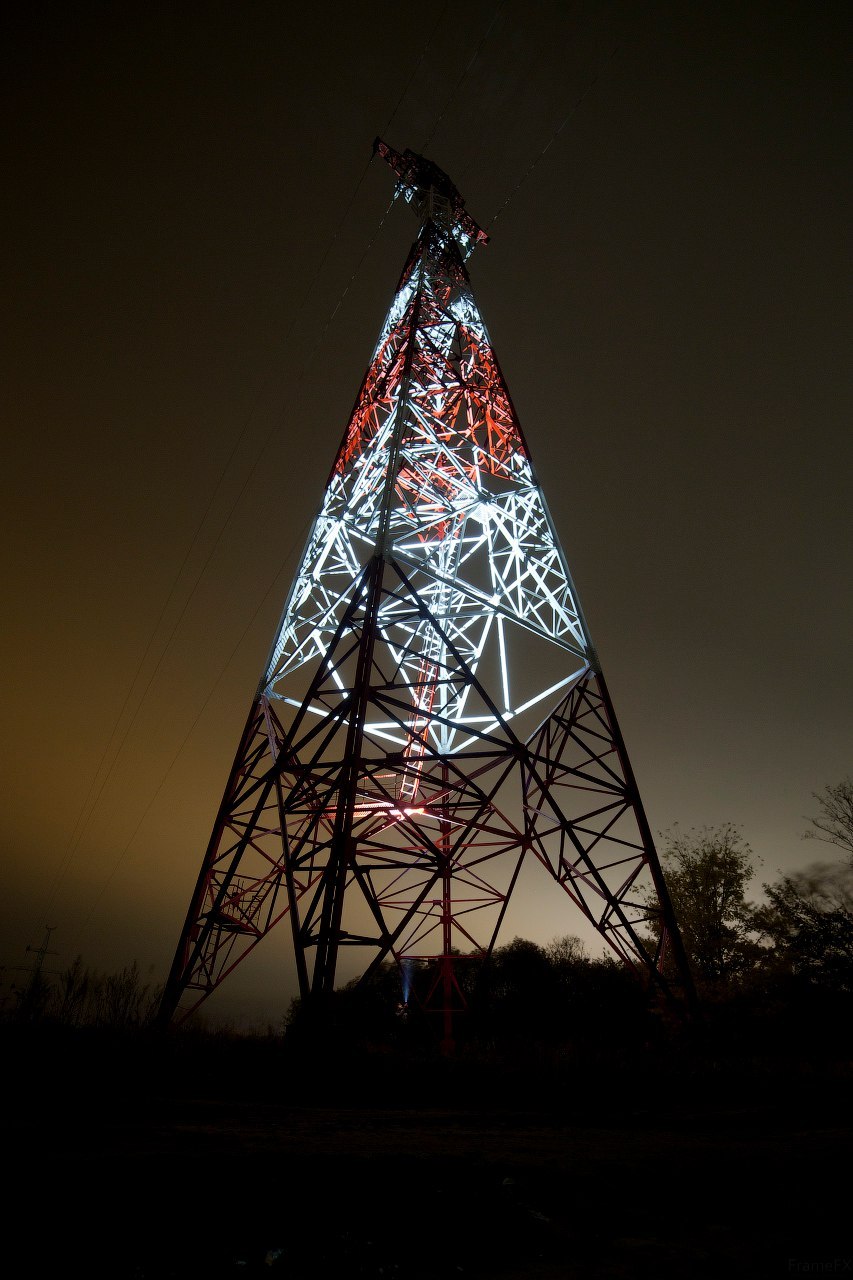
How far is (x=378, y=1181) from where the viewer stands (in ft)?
8.87

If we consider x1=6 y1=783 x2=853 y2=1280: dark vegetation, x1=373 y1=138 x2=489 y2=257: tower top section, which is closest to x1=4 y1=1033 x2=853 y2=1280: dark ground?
x1=6 y1=783 x2=853 y2=1280: dark vegetation

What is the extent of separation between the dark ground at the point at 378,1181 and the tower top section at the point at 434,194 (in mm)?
19138

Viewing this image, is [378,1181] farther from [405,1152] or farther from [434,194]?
[434,194]

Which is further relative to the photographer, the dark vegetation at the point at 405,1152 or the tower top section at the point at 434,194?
the tower top section at the point at 434,194

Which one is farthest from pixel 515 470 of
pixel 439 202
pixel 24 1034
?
pixel 24 1034

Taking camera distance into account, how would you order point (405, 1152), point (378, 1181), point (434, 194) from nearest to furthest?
point (378, 1181) < point (405, 1152) < point (434, 194)

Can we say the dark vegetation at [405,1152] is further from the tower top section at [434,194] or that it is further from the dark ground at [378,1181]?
the tower top section at [434,194]

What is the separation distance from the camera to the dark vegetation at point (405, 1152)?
7.28 feet

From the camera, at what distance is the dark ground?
2.16 metres

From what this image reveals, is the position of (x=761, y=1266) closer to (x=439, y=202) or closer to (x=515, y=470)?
(x=515, y=470)

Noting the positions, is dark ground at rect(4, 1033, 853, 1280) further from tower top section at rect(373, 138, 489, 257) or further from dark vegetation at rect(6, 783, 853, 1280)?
tower top section at rect(373, 138, 489, 257)

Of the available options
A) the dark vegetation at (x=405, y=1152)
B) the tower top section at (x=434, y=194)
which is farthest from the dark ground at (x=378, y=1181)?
the tower top section at (x=434, y=194)

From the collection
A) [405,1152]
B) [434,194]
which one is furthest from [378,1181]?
[434,194]

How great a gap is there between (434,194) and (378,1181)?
2068 centimetres
